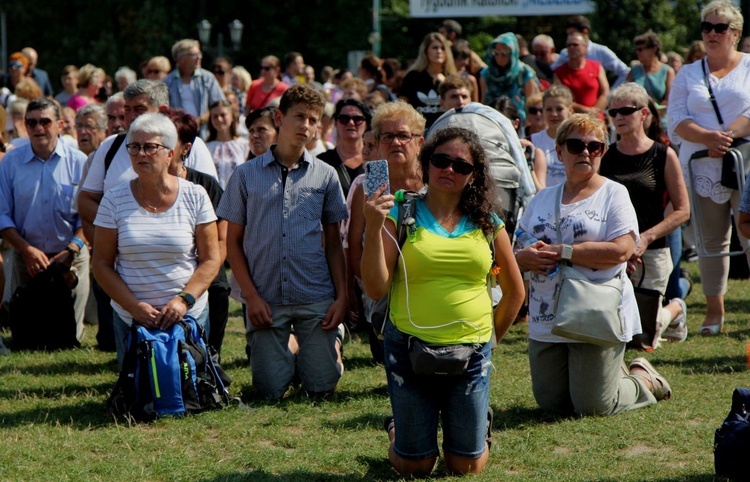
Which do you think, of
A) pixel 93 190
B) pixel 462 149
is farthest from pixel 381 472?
pixel 93 190

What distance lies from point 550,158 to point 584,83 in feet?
12.2

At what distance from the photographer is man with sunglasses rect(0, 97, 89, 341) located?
330 inches

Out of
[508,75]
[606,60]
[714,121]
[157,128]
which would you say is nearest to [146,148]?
[157,128]

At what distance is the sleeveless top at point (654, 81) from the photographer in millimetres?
12852

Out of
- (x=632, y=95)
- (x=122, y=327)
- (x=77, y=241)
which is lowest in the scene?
(x=122, y=327)

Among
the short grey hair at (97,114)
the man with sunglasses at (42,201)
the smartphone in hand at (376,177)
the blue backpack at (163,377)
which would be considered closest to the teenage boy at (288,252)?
the blue backpack at (163,377)

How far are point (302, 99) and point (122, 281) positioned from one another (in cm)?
161

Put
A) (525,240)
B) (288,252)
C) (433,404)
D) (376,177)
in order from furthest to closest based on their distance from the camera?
(288,252)
(525,240)
(433,404)
(376,177)

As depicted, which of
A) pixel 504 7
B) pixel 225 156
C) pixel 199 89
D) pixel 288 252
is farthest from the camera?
pixel 504 7

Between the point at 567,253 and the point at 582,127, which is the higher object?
the point at 582,127

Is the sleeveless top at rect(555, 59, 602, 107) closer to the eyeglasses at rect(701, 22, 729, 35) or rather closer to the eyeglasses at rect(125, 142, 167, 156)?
the eyeglasses at rect(701, 22, 729, 35)

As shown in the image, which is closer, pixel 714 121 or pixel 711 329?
pixel 714 121

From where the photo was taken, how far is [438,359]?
15.6 ft

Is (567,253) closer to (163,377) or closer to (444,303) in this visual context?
(444,303)
